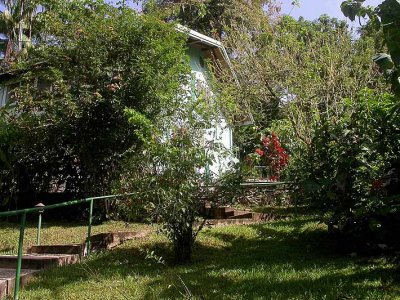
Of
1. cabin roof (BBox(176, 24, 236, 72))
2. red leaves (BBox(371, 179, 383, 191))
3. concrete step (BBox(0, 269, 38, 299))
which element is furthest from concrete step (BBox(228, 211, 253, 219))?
cabin roof (BBox(176, 24, 236, 72))

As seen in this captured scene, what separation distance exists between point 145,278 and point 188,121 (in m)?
2.57

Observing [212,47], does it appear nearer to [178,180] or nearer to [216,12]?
[216,12]

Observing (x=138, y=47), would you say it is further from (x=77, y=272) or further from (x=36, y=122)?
(x=77, y=272)

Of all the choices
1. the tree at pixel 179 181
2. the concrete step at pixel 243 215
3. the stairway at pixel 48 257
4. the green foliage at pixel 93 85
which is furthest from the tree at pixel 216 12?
the stairway at pixel 48 257

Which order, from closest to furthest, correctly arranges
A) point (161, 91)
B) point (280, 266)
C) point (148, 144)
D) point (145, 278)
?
point (145, 278) → point (280, 266) → point (148, 144) → point (161, 91)

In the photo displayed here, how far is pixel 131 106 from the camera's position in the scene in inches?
454

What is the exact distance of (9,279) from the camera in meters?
6.05

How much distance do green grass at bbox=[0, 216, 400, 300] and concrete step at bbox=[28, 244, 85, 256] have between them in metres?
0.37

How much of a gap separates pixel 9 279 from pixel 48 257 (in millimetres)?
1357

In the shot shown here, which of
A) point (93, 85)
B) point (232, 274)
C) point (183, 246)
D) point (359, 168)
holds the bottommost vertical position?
point (232, 274)

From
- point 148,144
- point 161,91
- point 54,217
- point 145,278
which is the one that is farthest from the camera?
point 54,217

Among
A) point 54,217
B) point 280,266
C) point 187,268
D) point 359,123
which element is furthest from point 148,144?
point 54,217

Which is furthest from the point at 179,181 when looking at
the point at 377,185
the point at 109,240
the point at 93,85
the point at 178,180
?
the point at 93,85

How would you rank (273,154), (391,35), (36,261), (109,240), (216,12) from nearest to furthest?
(391,35) → (36,261) → (109,240) → (273,154) → (216,12)
